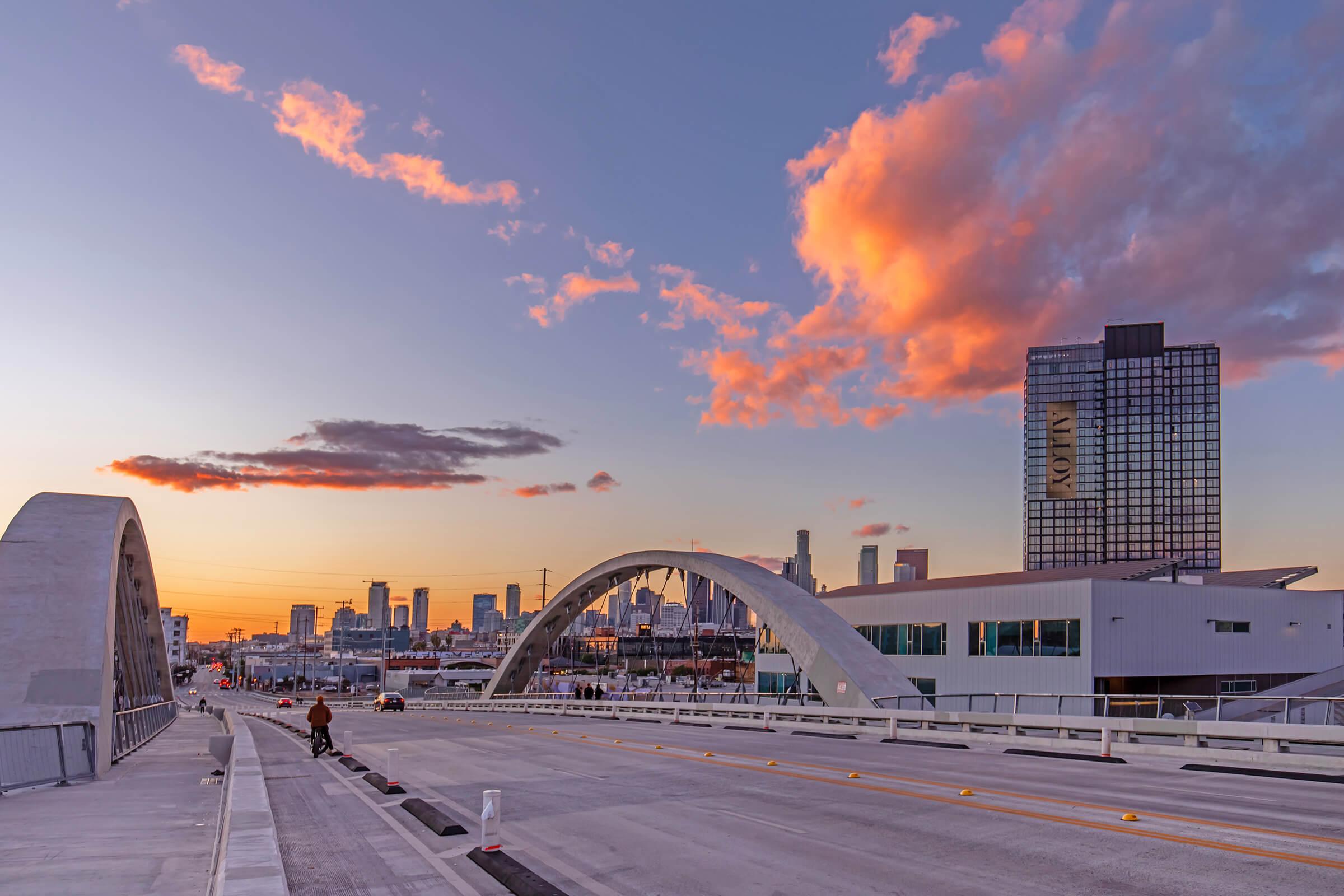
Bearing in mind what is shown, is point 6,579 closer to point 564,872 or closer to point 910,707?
point 564,872

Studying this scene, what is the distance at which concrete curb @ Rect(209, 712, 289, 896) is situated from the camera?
8078 millimetres

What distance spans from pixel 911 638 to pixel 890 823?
44.1m

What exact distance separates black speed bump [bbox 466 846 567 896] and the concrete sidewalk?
3.17 metres

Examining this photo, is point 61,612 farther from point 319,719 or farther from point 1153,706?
point 1153,706

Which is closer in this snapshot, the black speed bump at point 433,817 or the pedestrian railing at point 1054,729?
the black speed bump at point 433,817

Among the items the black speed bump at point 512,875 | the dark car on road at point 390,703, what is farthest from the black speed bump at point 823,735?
the dark car on road at point 390,703

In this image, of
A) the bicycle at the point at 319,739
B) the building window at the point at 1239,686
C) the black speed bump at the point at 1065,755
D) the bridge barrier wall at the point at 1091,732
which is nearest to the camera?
the bridge barrier wall at the point at 1091,732

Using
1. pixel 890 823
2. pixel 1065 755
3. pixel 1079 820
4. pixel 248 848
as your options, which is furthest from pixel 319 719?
pixel 1079 820

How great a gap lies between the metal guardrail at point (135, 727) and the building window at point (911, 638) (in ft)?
114

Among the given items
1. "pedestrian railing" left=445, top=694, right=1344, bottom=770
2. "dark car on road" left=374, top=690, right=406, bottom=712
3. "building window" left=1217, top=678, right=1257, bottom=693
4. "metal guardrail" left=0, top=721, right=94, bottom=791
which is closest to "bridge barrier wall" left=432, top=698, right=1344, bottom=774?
"pedestrian railing" left=445, top=694, right=1344, bottom=770

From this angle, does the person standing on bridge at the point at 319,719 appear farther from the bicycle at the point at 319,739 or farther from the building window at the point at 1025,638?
the building window at the point at 1025,638

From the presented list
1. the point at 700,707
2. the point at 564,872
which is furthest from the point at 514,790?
the point at 700,707

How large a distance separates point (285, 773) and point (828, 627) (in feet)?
77.1

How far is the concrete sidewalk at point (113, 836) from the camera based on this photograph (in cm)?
1054
